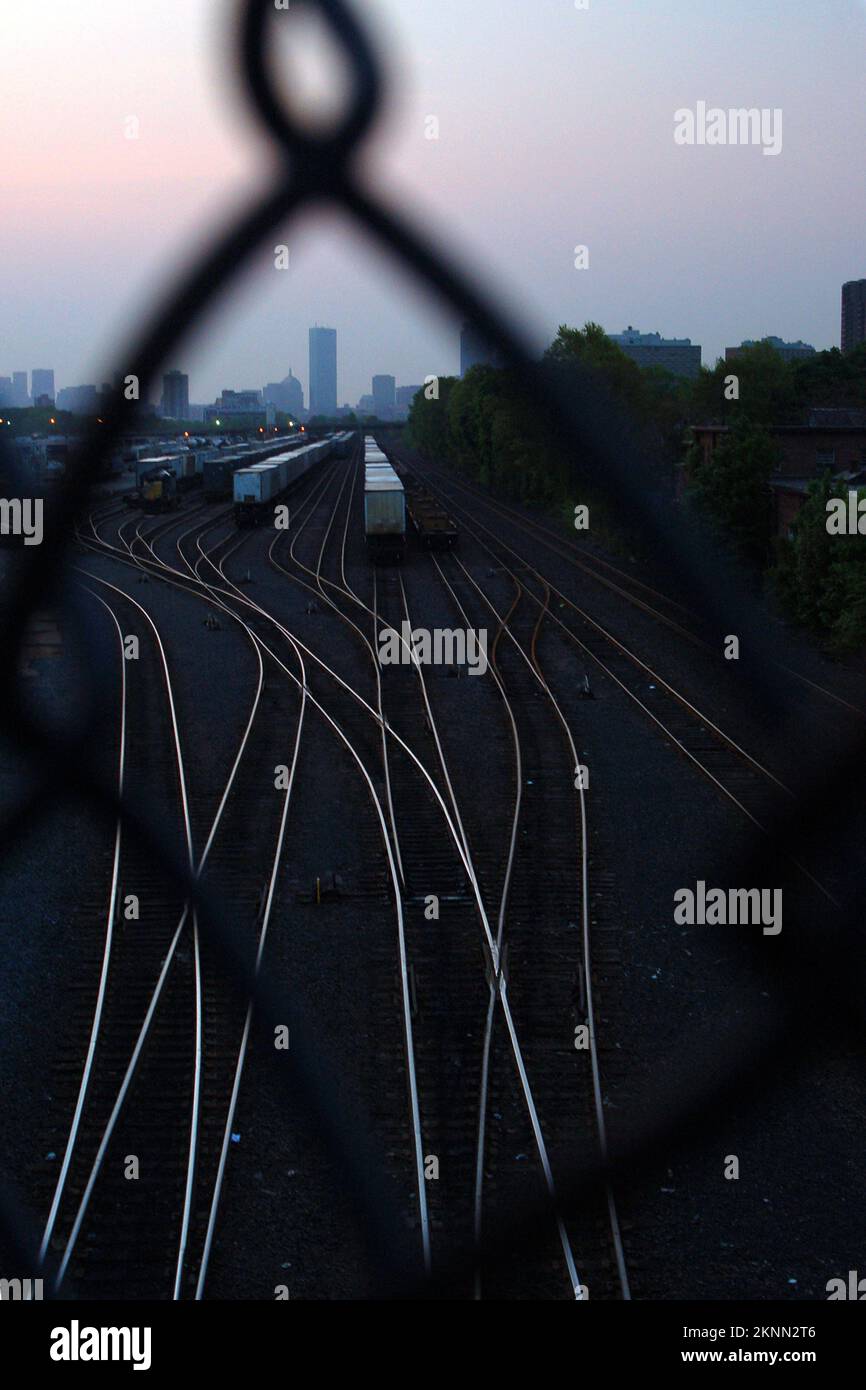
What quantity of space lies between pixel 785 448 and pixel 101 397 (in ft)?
103

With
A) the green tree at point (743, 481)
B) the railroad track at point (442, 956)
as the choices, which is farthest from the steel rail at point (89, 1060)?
the green tree at point (743, 481)

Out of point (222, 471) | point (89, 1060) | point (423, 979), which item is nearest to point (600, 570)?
point (423, 979)

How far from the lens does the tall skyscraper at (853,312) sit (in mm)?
64275

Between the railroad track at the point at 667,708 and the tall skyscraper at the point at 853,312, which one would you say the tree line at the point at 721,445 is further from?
the tall skyscraper at the point at 853,312

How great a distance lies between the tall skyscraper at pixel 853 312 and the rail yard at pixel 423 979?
55.0 m

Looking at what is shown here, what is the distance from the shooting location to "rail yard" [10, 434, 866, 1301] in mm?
4164

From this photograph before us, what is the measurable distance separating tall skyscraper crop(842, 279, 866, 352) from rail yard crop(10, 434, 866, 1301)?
55.0 metres

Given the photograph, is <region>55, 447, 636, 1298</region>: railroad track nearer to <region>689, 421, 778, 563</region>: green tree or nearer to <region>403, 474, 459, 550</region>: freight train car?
<region>689, 421, 778, 563</region>: green tree

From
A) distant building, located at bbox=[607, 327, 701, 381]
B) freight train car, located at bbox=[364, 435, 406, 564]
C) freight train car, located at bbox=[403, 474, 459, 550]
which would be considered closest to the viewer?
freight train car, located at bbox=[364, 435, 406, 564]

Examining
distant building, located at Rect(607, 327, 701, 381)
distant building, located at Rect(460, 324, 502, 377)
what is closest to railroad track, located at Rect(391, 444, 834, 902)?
distant building, located at Rect(460, 324, 502, 377)

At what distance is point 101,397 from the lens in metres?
0.90

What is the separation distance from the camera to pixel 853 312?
228 ft

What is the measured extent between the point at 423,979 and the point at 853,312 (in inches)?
2783

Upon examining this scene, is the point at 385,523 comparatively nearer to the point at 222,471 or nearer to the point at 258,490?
the point at 258,490
